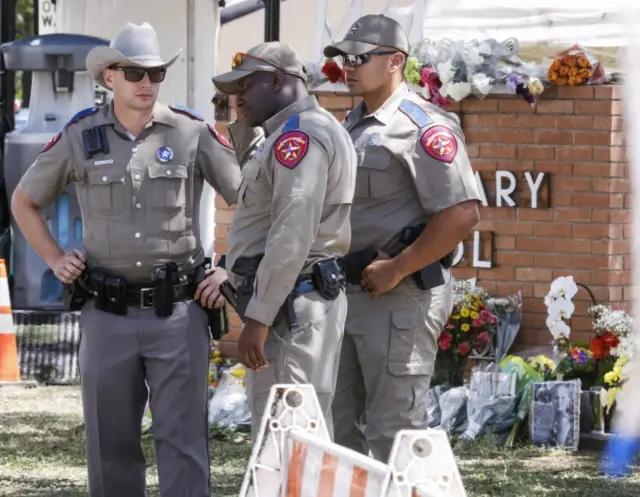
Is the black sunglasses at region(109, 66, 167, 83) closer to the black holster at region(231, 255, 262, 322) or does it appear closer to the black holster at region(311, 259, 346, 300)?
the black holster at region(231, 255, 262, 322)

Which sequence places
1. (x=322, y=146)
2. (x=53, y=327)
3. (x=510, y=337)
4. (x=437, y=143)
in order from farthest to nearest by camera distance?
1. (x=53, y=327)
2. (x=510, y=337)
3. (x=437, y=143)
4. (x=322, y=146)

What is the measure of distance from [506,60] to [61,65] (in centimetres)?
303

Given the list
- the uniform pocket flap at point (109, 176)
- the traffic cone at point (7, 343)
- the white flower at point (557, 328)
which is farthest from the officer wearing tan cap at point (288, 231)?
the traffic cone at point (7, 343)

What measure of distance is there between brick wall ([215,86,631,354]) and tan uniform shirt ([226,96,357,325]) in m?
3.96

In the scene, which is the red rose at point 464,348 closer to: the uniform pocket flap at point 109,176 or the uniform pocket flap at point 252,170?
the uniform pocket flap at point 109,176

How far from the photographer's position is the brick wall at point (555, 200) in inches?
356

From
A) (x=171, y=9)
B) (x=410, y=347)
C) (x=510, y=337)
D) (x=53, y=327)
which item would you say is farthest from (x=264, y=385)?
(x=171, y=9)

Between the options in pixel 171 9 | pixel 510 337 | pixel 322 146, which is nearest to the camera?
pixel 322 146

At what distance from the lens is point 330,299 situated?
17.4 ft

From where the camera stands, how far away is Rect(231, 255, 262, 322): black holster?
5.25 metres

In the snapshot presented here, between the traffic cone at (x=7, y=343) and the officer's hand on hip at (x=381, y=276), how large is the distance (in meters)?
4.58

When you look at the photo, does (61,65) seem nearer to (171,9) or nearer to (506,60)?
(171,9)

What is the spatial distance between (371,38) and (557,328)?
341 centimetres

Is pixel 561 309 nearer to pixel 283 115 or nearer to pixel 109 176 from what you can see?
pixel 109 176
